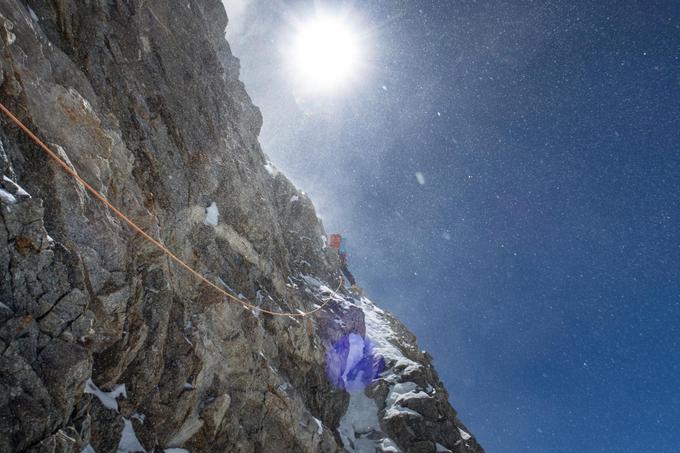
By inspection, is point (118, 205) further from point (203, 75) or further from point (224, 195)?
point (203, 75)

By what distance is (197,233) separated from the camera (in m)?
20.1

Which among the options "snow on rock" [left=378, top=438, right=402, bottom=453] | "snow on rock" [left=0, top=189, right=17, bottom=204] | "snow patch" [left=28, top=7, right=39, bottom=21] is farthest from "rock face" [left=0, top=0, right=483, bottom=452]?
"snow patch" [left=28, top=7, right=39, bottom=21]

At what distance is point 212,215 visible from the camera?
21.9 metres

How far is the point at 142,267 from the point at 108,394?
4478mm

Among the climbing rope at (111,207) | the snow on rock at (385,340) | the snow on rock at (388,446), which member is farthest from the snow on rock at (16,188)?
the snow on rock at (385,340)

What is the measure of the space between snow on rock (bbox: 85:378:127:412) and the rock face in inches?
2.6

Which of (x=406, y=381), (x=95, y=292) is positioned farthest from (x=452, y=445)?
(x=95, y=292)

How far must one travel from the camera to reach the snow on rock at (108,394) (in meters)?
11.5

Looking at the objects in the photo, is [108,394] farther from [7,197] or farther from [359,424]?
[359,424]

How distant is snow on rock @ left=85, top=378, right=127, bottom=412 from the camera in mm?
11509

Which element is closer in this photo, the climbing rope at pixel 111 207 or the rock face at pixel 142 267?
the rock face at pixel 142 267

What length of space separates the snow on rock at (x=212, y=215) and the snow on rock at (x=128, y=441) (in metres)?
10.9

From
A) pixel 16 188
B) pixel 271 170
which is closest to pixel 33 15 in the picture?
pixel 16 188

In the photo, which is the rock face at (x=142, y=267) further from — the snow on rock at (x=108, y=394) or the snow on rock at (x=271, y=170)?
the snow on rock at (x=271, y=170)
